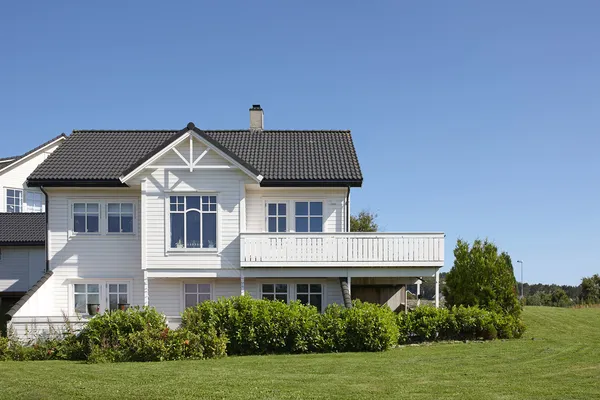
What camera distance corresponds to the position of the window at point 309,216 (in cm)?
2898

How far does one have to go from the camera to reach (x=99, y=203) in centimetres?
2906

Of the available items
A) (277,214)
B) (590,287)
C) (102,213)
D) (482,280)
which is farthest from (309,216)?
(590,287)

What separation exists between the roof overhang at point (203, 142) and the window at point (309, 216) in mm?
2448

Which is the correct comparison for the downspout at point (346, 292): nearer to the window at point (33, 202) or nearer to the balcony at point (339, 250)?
the balcony at point (339, 250)

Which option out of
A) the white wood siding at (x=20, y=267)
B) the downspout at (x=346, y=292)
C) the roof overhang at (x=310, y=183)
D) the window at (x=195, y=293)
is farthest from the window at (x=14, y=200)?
the downspout at (x=346, y=292)

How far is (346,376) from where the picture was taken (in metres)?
16.0

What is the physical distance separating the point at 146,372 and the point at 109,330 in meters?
4.89

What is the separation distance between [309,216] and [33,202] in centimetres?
2437

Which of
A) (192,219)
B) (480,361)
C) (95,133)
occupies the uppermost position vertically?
(95,133)

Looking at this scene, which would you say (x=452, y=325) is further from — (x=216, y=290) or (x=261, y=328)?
(x=216, y=290)

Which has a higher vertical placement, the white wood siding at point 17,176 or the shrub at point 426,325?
the white wood siding at point 17,176

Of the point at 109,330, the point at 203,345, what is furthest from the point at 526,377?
the point at 109,330

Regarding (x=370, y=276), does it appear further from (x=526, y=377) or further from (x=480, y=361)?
(x=526, y=377)

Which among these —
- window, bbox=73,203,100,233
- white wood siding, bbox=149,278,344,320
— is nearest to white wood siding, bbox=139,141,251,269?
white wood siding, bbox=149,278,344,320
